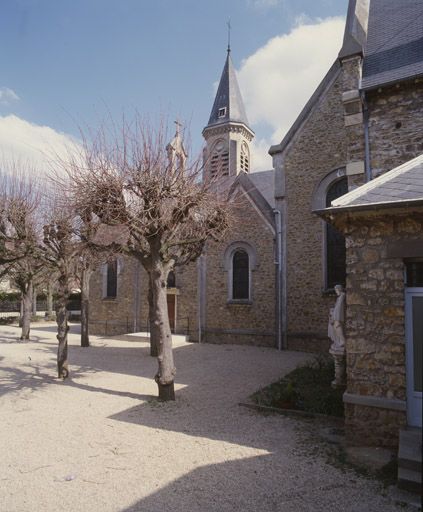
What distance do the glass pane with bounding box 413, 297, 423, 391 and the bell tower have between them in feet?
66.2

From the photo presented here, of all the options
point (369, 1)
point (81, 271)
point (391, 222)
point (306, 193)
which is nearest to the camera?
point (391, 222)

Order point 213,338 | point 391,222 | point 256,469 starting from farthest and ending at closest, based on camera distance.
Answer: point 213,338 < point 391,222 < point 256,469

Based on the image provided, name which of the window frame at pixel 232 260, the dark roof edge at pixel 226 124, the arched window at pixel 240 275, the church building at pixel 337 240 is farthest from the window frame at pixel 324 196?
the dark roof edge at pixel 226 124

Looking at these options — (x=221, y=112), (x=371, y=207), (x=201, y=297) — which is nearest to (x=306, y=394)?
(x=371, y=207)

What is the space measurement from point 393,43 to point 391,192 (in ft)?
21.4

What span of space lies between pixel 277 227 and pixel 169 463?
1062 cm

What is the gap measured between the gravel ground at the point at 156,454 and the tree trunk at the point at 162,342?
1.17 ft

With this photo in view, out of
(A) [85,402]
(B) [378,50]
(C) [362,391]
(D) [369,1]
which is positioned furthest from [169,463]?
(D) [369,1]

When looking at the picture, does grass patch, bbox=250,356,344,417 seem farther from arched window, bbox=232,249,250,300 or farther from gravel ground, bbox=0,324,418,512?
arched window, bbox=232,249,250,300

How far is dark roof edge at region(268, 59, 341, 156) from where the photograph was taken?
1312 cm

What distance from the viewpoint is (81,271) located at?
1473 cm

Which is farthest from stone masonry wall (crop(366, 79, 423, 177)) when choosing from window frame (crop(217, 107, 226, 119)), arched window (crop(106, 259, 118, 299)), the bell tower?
window frame (crop(217, 107, 226, 119))

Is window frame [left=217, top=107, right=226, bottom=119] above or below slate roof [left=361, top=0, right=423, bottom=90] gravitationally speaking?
above

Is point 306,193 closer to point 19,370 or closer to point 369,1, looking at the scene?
point 369,1
